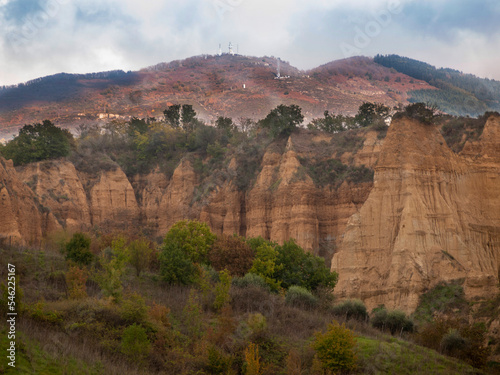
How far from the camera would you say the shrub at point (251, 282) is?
3706 centimetres

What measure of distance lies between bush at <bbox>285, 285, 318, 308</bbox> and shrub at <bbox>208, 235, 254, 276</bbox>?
238 inches

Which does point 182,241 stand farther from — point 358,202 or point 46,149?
point 46,149

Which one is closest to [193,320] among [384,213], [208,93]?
[384,213]

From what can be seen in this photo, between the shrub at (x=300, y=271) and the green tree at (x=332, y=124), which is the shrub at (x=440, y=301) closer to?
the shrub at (x=300, y=271)

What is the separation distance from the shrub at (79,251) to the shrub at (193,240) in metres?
6.27

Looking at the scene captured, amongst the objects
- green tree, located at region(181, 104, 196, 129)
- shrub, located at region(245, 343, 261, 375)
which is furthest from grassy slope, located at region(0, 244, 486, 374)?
green tree, located at region(181, 104, 196, 129)

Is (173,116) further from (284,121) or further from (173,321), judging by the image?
(173,321)

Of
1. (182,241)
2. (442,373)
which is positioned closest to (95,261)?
(182,241)

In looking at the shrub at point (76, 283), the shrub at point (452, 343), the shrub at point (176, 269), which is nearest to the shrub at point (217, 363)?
the shrub at point (76, 283)

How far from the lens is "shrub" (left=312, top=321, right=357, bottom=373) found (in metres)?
23.5

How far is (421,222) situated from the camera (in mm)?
45000

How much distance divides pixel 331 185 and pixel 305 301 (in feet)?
83.2

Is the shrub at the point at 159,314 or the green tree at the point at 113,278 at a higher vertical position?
the green tree at the point at 113,278

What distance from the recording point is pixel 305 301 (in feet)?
118
